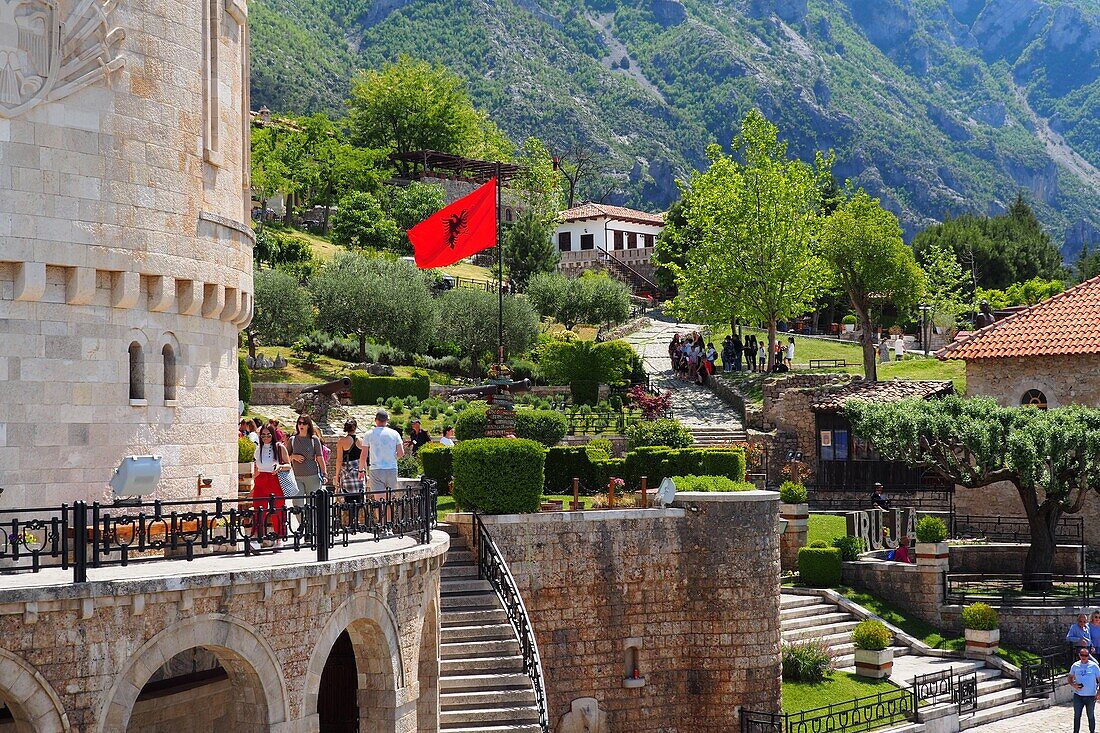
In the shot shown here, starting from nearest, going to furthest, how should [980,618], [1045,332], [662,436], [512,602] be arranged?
[512,602]
[980,618]
[662,436]
[1045,332]

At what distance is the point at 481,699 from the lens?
20438 millimetres

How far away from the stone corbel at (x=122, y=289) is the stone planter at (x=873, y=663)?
1744 cm

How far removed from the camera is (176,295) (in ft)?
60.3

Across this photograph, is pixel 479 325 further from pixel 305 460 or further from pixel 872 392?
pixel 305 460

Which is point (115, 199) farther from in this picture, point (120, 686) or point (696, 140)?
point (696, 140)

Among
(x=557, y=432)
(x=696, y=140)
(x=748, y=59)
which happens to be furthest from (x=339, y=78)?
(x=557, y=432)

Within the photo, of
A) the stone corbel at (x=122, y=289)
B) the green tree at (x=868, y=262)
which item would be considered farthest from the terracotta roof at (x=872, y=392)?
the stone corbel at (x=122, y=289)

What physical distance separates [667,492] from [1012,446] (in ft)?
33.7

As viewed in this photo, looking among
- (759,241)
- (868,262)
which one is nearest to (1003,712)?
(868,262)

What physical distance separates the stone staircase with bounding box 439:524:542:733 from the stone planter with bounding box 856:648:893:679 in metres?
9.50

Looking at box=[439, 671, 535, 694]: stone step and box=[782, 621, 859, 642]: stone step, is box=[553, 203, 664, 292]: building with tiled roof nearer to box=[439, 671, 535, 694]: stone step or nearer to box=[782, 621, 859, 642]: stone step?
box=[782, 621, 859, 642]: stone step

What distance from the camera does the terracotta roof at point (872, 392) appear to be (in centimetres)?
4088

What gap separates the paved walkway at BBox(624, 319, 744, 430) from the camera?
4366 centimetres

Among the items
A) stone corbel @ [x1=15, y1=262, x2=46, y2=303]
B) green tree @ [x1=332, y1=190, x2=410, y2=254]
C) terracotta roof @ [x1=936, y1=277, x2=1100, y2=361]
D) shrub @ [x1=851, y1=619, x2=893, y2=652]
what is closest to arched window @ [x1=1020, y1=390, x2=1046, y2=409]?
terracotta roof @ [x1=936, y1=277, x2=1100, y2=361]
